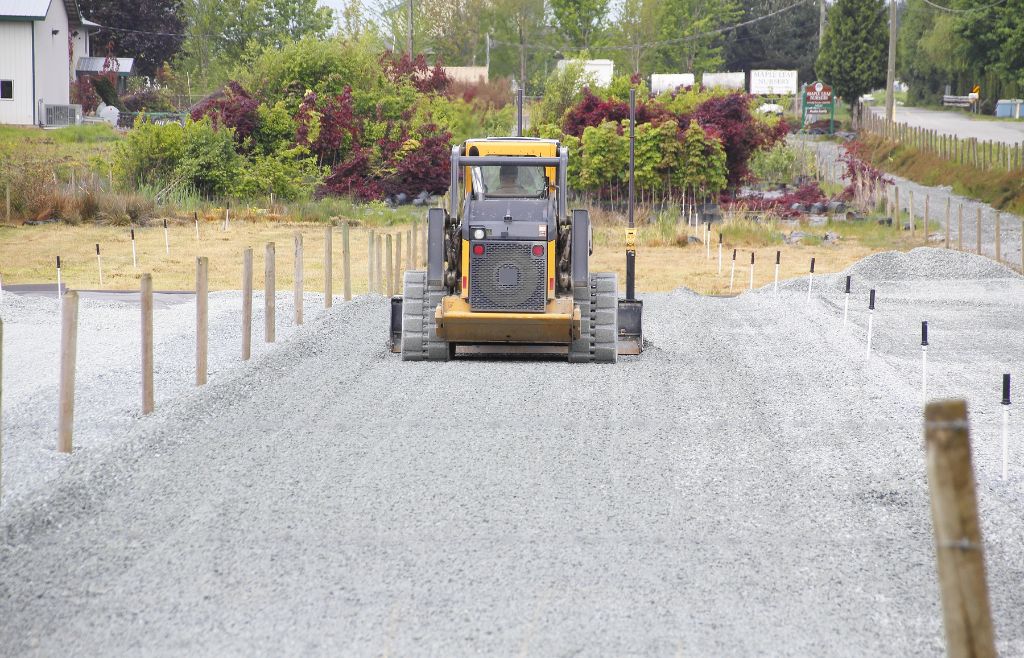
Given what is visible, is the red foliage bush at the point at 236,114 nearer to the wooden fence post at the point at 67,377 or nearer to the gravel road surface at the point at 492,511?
the gravel road surface at the point at 492,511

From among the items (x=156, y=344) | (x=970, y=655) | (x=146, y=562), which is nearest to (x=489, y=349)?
(x=156, y=344)

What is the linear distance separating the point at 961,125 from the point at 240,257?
47.8 metres

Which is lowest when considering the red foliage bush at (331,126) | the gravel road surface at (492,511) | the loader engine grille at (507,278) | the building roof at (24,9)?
the gravel road surface at (492,511)

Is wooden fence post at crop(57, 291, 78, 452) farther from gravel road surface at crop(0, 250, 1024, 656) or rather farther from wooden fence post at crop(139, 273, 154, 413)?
wooden fence post at crop(139, 273, 154, 413)

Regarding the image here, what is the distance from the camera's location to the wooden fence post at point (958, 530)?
4211 mm

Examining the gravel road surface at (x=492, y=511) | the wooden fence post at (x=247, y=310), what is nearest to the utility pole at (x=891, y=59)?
Result: the gravel road surface at (x=492, y=511)

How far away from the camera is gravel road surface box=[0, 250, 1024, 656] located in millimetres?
7230

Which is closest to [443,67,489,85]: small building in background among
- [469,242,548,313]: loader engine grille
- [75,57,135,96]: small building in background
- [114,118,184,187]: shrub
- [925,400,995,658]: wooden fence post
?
[75,57,135,96]: small building in background

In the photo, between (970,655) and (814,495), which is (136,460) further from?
(970,655)

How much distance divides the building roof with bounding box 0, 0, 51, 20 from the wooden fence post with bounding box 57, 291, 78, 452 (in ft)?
166

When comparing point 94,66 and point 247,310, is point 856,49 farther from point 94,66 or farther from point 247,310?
point 247,310

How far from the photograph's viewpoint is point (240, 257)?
30109mm

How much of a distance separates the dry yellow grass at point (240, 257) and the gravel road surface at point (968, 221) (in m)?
2.88

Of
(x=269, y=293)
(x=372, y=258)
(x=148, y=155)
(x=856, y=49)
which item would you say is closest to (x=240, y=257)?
(x=372, y=258)
